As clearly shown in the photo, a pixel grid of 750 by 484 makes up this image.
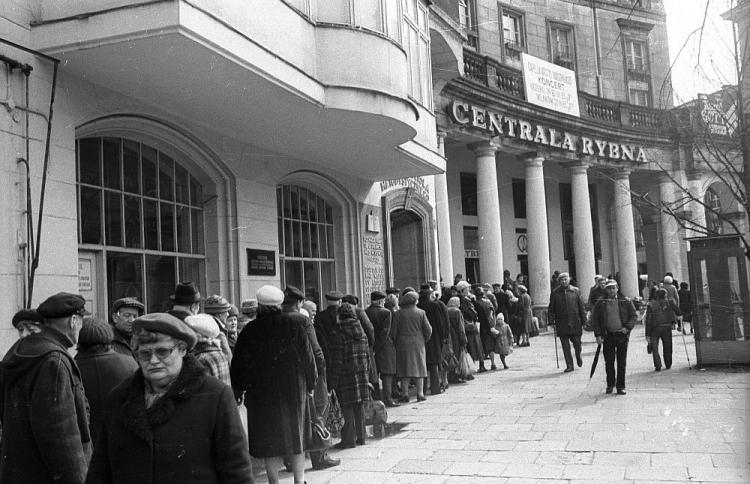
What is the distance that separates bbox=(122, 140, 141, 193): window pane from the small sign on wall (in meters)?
2.26

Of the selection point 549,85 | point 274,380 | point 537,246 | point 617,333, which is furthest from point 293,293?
point 549,85

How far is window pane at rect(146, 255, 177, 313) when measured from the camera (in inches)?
387

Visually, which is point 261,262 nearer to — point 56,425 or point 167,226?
point 167,226

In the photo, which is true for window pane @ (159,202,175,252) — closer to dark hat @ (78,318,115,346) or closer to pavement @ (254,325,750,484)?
pavement @ (254,325,750,484)

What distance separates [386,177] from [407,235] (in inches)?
117

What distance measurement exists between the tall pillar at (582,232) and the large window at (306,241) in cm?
1392

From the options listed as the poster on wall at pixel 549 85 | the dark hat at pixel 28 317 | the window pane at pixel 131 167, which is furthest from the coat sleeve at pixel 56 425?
the poster on wall at pixel 549 85

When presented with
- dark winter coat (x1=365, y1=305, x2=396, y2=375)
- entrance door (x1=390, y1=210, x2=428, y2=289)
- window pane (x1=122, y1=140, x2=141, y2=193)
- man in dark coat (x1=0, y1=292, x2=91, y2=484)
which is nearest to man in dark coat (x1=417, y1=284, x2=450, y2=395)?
dark winter coat (x1=365, y1=305, x2=396, y2=375)

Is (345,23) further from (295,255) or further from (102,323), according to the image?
(102,323)

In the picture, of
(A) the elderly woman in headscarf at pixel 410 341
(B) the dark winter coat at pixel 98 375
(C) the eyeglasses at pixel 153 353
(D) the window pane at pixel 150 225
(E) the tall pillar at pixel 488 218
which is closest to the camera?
(C) the eyeglasses at pixel 153 353

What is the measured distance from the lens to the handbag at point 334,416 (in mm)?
7477

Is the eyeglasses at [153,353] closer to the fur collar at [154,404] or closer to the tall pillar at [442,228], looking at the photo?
the fur collar at [154,404]

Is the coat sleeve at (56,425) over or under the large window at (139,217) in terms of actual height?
under

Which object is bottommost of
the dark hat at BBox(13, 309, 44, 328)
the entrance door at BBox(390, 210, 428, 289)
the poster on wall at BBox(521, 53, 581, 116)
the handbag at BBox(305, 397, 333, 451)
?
the handbag at BBox(305, 397, 333, 451)
